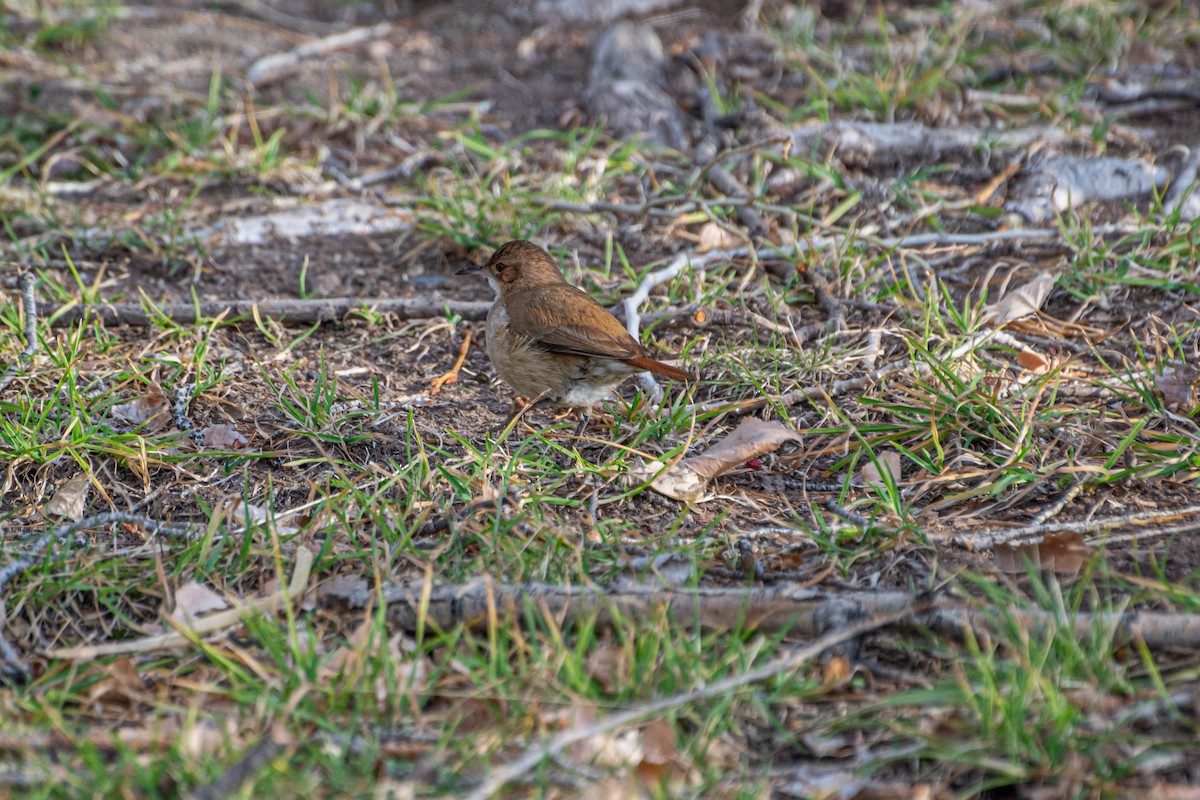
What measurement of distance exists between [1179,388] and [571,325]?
7.64 ft

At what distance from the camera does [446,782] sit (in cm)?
254

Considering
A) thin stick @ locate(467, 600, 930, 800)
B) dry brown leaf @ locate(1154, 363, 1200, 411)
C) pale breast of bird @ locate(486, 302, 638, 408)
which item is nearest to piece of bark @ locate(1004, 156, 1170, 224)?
dry brown leaf @ locate(1154, 363, 1200, 411)

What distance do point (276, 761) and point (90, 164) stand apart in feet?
16.9

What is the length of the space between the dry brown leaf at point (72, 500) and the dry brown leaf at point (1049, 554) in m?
2.99

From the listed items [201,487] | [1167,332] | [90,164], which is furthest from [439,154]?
[1167,332]

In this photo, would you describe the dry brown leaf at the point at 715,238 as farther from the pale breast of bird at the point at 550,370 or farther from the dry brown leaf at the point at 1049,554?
the dry brown leaf at the point at 1049,554

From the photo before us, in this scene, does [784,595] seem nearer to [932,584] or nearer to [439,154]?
[932,584]

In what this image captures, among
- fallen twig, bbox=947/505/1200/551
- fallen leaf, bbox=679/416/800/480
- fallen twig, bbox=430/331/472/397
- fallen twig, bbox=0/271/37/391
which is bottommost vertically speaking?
fallen twig, bbox=430/331/472/397

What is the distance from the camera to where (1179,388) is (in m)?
4.24

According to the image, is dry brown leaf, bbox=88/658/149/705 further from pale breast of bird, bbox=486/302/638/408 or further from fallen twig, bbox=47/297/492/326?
fallen twig, bbox=47/297/492/326

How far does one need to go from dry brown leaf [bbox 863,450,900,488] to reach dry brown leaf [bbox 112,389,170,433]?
105 inches

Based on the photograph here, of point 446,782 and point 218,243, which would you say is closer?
point 446,782

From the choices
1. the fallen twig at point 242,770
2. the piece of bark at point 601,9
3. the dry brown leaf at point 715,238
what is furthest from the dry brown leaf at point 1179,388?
the piece of bark at point 601,9

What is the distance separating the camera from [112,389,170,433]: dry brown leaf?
4398 millimetres
